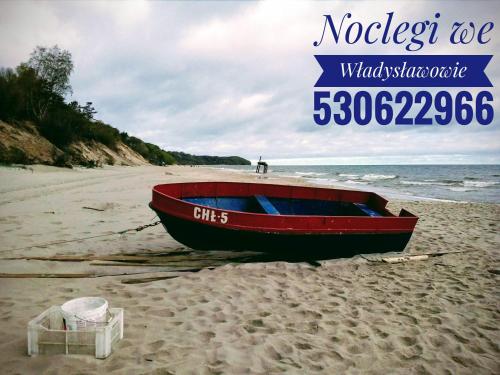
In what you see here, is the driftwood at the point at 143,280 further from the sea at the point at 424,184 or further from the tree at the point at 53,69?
the tree at the point at 53,69

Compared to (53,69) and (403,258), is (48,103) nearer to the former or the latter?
(53,69)

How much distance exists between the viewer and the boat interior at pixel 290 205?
23.8 feet

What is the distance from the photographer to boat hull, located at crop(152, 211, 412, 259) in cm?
545

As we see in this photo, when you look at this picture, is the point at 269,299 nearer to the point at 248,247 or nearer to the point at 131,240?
the point at 248,247

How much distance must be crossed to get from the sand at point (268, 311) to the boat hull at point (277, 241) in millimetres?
281

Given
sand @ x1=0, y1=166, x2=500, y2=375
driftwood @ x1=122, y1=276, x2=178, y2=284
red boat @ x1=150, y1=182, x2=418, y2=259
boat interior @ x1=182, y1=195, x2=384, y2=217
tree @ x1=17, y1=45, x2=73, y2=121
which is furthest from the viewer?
tree @ x1=17, y1=45, x2=73, y2=121

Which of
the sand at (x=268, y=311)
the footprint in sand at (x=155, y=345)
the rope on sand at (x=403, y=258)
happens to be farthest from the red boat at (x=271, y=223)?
the footprint in sand at (x=155, y=345)

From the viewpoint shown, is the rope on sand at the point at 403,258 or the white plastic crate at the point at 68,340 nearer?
the white plastic crate at the point at 68,340

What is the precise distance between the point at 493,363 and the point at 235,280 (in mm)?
3309

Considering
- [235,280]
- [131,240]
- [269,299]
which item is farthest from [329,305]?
[131,240]

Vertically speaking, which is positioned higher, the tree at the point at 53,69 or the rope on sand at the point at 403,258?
the tree at the point at 53,69

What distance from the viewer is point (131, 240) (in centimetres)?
706

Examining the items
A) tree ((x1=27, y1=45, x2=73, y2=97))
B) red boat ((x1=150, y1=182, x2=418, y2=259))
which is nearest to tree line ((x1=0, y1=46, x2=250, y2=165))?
tree ((x1=27, y1=45, x2=73, y2=97))

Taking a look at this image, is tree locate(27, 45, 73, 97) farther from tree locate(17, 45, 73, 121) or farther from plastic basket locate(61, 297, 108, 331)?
plastic basket locate(61, 297, 108, 331)
